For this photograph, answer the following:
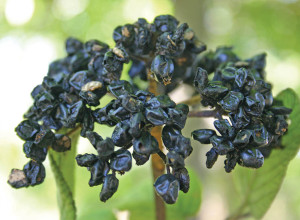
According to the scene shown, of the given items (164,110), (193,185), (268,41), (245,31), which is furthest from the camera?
(245,31)

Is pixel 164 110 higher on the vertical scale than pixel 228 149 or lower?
higher

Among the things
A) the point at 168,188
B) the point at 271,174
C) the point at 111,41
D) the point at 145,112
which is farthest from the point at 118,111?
the point at 111,41

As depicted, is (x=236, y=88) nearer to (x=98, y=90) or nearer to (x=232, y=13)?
(x=98, y=90)

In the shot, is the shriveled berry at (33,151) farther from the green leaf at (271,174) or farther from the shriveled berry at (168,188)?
the green leaf at (271,174)

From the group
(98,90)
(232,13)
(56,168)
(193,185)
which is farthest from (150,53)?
(232,13)

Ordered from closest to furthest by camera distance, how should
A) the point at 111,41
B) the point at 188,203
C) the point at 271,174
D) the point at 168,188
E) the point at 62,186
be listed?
1. the point at 168,188
2. the point at 62,186
3. the point at 271,174
4. the point at 188,203
5. the point at 111,41

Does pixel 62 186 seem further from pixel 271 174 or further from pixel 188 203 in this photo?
pixel 271 174
